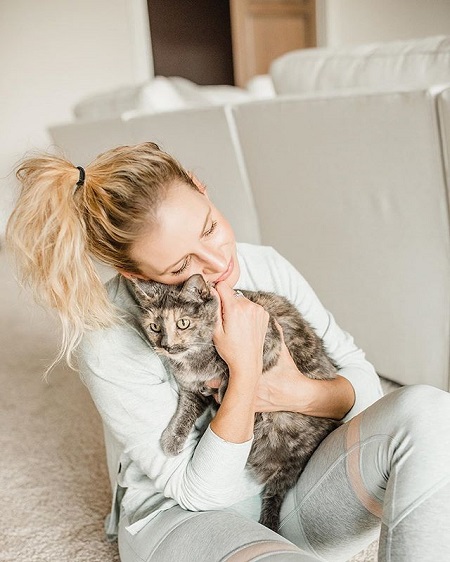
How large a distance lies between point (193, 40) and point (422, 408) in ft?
21.1

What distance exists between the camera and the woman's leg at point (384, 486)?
0.80m

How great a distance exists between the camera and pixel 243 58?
19.0ft

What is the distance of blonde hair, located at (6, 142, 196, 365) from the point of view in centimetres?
94

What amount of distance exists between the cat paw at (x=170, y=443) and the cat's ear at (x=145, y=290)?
0.73 feet

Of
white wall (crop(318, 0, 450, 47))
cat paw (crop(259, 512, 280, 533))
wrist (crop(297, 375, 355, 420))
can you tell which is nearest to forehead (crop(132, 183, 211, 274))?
wrist (crop(297, 375, 355, 420))

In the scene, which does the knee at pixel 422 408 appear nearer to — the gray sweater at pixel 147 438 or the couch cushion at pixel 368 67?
the gray sweater at pixel 147 438

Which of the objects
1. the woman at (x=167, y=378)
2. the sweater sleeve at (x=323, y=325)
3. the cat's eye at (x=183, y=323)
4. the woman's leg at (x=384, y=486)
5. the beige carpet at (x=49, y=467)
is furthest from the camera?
the beige carpet at (x=49, y=467)

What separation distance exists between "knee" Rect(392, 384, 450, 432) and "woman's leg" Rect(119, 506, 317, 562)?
0.24m

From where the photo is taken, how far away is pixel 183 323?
106 cm

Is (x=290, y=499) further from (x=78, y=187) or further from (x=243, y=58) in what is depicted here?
(x=243, y=58)

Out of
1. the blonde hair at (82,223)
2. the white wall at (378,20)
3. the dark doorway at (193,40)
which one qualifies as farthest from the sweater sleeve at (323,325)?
the dark doorway at (193,40)

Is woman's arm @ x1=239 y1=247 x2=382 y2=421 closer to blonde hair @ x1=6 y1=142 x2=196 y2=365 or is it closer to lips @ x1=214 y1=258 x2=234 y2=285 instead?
lips @ x1=214 y1=258 x2=234 y2=285

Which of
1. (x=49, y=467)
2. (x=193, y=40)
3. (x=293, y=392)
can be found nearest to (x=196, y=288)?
(x=293, y=392)

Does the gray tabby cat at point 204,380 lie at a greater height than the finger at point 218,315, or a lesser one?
lesser
